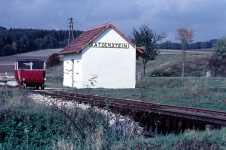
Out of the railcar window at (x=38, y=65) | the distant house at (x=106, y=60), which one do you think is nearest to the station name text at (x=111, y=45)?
the distant house at (x=106, y=60)

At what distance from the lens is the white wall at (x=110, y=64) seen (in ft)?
99.1

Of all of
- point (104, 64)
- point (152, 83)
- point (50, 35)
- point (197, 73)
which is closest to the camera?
point (104, 64)

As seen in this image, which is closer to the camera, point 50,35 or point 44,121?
point 44,121

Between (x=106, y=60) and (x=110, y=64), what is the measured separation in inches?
21.5

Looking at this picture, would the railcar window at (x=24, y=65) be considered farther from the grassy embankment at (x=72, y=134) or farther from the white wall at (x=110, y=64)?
the grassy embankment at (x=72, y=134)

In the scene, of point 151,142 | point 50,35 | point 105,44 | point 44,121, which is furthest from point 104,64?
point 50,35

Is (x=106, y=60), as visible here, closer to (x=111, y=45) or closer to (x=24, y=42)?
(x=111, y=45)

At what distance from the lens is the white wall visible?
99.1ft

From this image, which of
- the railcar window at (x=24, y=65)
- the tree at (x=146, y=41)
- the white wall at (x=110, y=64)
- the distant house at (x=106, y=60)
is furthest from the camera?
the tree at (x=146, y=41)

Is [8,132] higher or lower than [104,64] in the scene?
lower

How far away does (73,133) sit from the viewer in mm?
9195

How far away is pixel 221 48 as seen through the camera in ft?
179

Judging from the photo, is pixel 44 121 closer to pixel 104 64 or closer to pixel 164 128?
pixel 164 128

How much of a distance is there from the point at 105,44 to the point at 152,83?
7.35 meters
